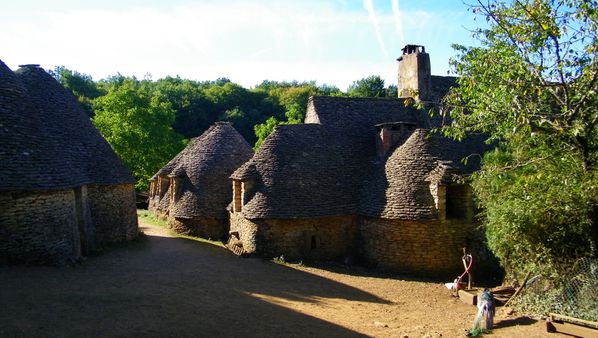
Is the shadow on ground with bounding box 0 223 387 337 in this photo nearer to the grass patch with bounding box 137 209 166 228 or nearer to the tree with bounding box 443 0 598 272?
the tree with bounding box 443 0 598 272

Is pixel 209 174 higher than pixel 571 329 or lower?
higher

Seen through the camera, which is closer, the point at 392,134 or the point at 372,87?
the point at 392,134

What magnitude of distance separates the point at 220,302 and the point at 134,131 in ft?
83.2

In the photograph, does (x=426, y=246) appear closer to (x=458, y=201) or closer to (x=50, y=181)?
(x=458, y=201)

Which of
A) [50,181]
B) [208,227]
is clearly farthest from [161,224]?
[50,181]

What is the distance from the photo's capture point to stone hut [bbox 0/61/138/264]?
528 inches

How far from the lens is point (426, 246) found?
17.9 metres

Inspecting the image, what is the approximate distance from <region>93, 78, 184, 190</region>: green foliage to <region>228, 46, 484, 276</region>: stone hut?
53.1ft

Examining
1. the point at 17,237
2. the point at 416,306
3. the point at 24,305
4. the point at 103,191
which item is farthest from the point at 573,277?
the point at 103,191

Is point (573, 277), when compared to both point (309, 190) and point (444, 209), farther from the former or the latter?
point (309, 190)

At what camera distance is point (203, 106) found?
66.2m

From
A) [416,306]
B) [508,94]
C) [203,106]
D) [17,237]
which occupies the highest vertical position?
[203,106]

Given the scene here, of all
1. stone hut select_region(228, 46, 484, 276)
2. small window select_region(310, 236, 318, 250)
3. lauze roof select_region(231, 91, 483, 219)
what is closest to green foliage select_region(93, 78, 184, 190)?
stone hut select_region(228, 46, 484, 276)

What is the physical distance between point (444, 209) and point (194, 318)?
11289 millimetres
